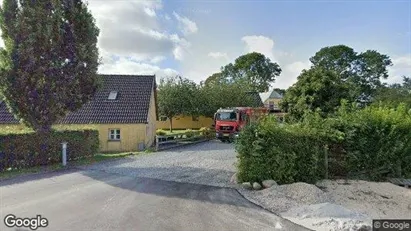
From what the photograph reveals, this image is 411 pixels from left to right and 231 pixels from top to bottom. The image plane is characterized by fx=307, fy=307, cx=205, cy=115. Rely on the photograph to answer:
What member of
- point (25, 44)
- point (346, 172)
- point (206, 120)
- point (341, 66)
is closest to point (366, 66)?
point (341, 66)

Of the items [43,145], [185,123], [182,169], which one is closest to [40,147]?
[43,145]

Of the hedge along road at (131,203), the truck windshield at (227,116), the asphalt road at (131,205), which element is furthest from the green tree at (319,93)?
the asphalt road at (131,205)

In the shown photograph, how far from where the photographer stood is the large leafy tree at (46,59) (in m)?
12.9

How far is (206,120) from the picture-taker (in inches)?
1721

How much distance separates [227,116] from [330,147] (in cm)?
1560

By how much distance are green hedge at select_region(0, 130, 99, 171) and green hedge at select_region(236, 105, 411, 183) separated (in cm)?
846

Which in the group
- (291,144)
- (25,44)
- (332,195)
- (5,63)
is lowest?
(332,195)

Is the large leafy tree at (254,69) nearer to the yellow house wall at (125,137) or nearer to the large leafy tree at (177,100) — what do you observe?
the large leafy tree at (177,100)

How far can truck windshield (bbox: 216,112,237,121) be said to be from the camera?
25.6 m

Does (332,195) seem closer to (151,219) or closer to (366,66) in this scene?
(151,219)

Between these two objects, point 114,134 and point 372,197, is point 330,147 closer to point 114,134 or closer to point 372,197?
point 372,197

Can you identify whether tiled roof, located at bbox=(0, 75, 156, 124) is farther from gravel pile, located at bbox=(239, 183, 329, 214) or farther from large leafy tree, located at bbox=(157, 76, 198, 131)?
gravel pile, located at bbox=(239, 183, 329, 214)

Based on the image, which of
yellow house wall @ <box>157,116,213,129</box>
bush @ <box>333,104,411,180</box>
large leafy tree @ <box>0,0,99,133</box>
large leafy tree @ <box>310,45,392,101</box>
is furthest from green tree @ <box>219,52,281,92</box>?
bush @ <box>333,104,411,180</box>

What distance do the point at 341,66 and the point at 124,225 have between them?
6482cm
